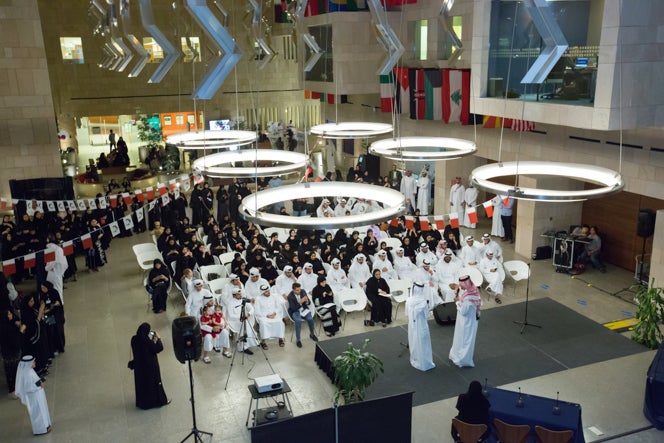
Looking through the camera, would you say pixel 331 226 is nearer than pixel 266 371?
Yes

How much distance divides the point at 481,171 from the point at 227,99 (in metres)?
28.3

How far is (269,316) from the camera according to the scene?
12.7 meters

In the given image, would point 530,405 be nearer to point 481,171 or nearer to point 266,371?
point 481,171

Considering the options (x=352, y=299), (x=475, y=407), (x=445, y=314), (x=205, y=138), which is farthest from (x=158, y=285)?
(x=475, y=407)

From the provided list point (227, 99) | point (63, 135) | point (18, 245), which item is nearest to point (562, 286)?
point (18, 245)

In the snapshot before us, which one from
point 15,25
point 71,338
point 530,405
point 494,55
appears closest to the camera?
point 530,405

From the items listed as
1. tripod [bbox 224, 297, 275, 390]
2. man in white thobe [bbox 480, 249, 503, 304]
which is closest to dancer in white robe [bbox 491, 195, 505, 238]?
man in white thobe [bbox 480, 249, 503, 304]

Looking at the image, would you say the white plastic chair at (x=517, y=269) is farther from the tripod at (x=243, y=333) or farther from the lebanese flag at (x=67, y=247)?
the lebanese flag at (x=67, y=247)

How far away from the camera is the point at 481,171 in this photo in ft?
30.0

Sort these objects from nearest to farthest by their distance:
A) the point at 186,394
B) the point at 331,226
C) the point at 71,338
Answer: the point at 331,226 < the point at 186,394 < the point at 71,338

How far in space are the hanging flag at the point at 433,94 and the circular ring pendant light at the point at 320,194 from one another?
12990 millimetres

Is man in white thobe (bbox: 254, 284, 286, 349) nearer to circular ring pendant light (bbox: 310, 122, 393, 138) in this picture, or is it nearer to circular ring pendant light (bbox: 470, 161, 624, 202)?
circular ring pendant light (bbox: 310, 122, 393, 138)

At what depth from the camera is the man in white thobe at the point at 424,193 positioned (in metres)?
23.5

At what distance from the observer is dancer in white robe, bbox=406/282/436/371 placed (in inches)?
448
